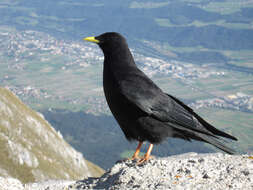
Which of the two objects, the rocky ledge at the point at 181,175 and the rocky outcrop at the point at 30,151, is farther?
the rocky outcrop at the point at 30,151

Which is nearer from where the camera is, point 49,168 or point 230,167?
point 230,167

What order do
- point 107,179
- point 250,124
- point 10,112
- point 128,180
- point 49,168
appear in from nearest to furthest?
point 128,180 < point 107,179 < point 49,168 < point 10,112 < point 250,124

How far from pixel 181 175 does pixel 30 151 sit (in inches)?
1922

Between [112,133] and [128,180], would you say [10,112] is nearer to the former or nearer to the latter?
[128,180]

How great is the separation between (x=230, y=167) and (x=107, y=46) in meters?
4.66

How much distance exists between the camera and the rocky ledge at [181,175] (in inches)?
294

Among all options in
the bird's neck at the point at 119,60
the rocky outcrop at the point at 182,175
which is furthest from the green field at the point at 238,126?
the bird's neck at the point at 119,60

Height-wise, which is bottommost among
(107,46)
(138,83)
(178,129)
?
(178,129)

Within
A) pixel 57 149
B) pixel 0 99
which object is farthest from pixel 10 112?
pixel 57 149

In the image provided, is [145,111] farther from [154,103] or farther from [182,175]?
[182,175]

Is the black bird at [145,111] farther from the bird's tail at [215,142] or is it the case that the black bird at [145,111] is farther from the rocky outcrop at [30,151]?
the rocky outcrop at [30,151]

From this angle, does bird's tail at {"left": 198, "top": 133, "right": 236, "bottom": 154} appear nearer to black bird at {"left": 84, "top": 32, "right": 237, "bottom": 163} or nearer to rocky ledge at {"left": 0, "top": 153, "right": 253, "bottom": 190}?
black bird at {"left": 84, "top": 32, "right": 237, "bottom": 163}

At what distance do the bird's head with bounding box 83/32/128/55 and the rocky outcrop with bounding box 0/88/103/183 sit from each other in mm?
39290

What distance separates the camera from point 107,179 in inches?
352
